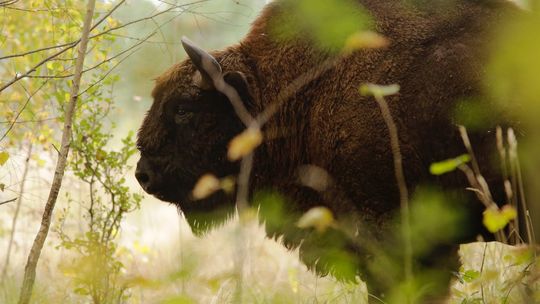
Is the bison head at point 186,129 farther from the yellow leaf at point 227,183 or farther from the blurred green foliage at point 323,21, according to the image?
the blurred green foliage at point 323,21

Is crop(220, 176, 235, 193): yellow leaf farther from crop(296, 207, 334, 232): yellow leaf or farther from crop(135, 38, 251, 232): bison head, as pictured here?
crop(296, 207, 334, 232): yellow leaf

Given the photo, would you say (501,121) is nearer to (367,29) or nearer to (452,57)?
(452,57)

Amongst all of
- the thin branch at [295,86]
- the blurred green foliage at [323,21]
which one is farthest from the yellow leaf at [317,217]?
the thin branch at [295,86]

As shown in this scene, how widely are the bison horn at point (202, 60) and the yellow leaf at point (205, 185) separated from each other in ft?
2.13

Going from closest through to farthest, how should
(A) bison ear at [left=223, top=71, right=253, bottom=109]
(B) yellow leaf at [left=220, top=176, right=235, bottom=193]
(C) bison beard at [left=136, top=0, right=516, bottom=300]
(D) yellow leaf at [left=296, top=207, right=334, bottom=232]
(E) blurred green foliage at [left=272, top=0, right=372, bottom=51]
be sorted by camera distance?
(D) yellow leaf at [left=296, top=207, right=334, bottom=232] < (E) blurred green foliage at [left=272, top=0, right=372, bottom=51] < (C) bison beard at [left=136, top=0, right=516, bottom=300] < (A) bison ear at [left=223, top=71, right=253, bottom=109] < (B) yellow leaf at [left=220, top=176, right=235, bottom=193]

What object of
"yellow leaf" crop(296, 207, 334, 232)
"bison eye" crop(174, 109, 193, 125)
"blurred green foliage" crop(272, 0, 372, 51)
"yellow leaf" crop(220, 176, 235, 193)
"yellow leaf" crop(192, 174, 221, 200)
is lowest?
"yellow leaf" crop(296, 207, 334, 232)

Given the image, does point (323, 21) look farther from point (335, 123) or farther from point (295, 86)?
point (295, 86)

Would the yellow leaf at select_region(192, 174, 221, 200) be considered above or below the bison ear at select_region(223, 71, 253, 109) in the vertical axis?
below

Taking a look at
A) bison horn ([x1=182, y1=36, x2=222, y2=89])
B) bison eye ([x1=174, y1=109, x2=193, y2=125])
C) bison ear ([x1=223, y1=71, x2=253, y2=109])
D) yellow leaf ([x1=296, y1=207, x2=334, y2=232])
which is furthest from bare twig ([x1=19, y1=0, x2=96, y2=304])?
yellow leaf ([x1=296, y1=207, x2=334, y2=232])

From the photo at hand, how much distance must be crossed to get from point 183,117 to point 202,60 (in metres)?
0.41

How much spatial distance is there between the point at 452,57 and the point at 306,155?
1087 mm

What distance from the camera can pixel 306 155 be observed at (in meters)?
4.40

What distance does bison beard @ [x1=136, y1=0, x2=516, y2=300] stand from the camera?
12.7 ft

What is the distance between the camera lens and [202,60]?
449 centimetres
